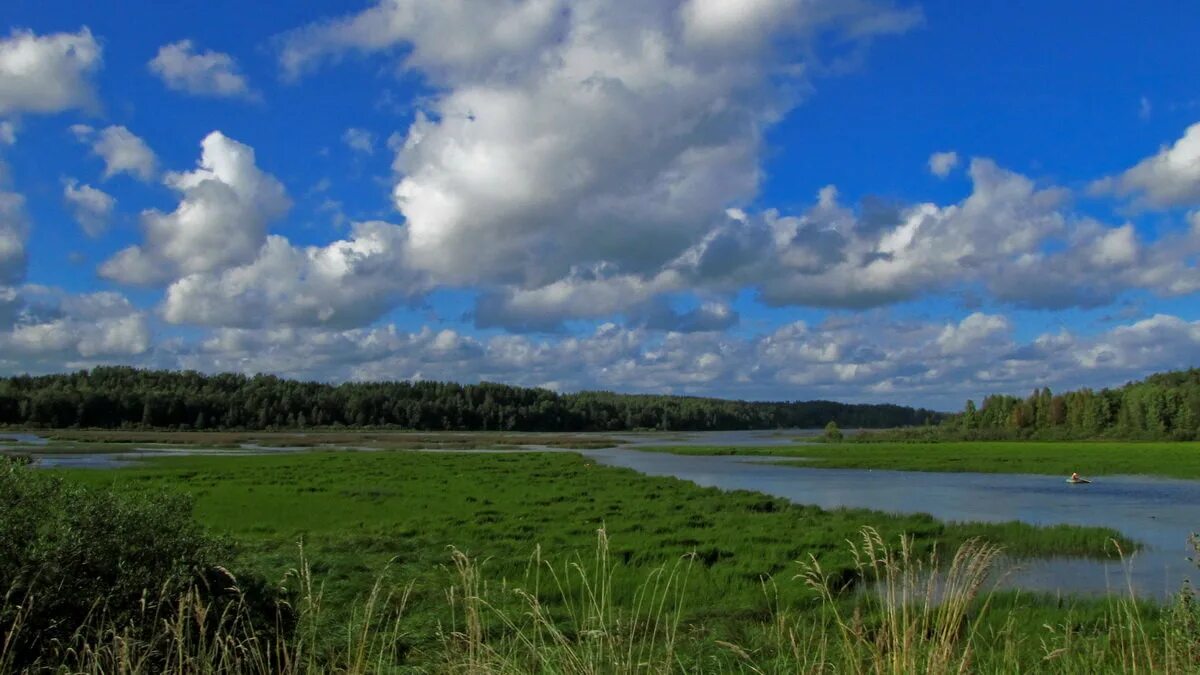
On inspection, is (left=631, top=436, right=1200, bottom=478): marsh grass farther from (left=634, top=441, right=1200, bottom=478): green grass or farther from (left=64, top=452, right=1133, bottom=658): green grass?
(left=64, top=452, right=1133, bottom=658): green grass

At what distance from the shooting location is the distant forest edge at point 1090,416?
370 ft

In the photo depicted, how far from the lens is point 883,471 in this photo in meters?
62.1

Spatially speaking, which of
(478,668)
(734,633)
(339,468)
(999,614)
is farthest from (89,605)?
(339,468)

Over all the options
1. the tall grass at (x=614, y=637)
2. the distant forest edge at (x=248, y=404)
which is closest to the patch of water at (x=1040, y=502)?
the tall grass at (x=614, y=637)

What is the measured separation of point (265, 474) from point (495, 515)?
77.1ft

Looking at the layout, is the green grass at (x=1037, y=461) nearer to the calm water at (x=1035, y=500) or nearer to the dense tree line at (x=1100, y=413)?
the calm water at (x=1035, y=500)

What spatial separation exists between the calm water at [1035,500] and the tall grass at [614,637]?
3978 millimetres

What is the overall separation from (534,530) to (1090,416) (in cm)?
12984

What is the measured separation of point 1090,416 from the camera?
128 m

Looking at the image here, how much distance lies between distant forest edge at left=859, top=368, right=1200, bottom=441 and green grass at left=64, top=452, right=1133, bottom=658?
93.2 meters

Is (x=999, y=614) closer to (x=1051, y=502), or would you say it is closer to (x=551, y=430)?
(x=1051, y=502)

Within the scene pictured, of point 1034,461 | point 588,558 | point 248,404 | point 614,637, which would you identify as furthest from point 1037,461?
point 248,404

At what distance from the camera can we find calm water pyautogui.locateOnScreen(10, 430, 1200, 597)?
65.1ft

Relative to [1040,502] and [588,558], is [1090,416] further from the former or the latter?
[588,558]
